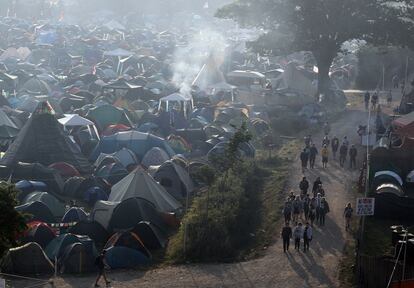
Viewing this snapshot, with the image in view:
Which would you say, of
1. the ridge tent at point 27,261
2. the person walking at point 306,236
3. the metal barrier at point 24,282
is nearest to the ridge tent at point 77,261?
the ridge tent at point 27,261

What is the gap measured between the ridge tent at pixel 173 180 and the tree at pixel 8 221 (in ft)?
35.3

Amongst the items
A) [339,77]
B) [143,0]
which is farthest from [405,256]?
[143,0]

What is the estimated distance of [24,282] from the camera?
51.1 feet

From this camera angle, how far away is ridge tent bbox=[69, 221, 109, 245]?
1852cm

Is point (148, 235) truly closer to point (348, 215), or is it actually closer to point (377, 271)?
point (348, 215)

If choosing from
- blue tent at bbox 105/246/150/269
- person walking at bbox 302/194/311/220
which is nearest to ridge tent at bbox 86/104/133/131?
person walking at bbox 302/194/311/220

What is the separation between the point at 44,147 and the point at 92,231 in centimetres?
704

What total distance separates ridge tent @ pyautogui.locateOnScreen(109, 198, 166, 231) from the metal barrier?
368 centimetres

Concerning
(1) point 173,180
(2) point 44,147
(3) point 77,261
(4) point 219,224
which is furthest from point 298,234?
(2) point 44,147

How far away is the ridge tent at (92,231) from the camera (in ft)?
60.7

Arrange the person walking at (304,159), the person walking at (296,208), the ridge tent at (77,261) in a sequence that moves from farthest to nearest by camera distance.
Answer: the person walking at (304,159) → the person walking at (296,208) → the ridge tent at (77,261)

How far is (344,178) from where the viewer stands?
23.2 meters

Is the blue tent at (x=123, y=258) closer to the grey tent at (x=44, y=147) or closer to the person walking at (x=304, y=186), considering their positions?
the person walking at (x=304, y=186)

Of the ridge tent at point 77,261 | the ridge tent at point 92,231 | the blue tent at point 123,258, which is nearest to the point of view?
the ridge tent at point 77,261
